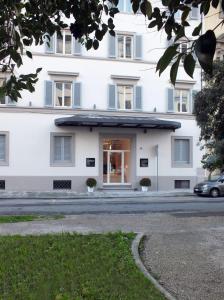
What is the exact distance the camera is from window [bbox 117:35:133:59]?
33.5 m

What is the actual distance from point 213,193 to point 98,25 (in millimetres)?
25419

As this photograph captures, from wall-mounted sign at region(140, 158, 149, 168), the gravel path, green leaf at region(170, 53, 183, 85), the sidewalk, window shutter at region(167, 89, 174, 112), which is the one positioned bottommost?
the gravel path

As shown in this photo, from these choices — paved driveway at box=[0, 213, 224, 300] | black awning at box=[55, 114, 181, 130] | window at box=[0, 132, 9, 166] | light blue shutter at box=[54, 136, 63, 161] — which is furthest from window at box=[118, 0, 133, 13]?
paved driveway at box=[0, 213, 224, 300]

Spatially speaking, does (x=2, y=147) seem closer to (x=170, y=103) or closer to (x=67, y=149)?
(x=67, y=149)

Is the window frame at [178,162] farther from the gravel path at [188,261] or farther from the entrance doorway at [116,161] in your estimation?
the gravel path at [188,261]

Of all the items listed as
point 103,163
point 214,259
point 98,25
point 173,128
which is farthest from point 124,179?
point 98,25

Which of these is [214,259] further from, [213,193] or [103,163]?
[103,163]

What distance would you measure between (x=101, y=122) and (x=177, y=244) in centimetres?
2181

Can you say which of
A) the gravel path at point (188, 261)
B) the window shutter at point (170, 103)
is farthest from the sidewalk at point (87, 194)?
the gravel path at point (188, 261)

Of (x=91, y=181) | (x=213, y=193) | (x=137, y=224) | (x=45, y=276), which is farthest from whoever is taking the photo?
(x=91, y=181)

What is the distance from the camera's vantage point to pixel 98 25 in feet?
17.5

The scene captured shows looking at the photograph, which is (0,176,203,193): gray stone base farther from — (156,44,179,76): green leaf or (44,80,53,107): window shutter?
(156,44,179,76): green leaf

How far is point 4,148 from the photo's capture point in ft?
101

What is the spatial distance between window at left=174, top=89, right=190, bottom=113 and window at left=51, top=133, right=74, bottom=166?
7773 mm
